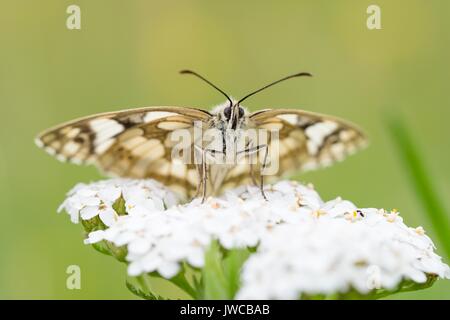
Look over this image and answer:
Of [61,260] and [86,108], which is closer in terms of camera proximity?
[61,260]

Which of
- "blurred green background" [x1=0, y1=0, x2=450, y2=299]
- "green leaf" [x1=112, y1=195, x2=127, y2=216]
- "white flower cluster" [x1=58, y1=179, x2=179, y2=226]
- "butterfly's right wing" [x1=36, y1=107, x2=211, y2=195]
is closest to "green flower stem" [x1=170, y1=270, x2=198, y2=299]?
"white flower cluster" [x1=58, y1=179, x2=179, y2=226]

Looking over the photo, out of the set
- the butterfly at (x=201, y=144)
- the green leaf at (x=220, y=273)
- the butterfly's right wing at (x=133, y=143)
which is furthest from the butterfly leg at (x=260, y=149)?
the green leaf at (x=220, y=273)

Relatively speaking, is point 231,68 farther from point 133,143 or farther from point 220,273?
point 220,273

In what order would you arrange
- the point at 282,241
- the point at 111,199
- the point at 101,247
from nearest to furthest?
the point at 282,241 → the point at 101,247 → the point at 111,199

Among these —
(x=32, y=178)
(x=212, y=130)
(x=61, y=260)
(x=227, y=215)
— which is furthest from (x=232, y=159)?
(x=32, y=178)

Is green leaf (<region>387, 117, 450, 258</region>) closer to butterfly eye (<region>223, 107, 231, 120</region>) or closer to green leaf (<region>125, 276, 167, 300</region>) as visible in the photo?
green leaf (<region>125, 276, 167, 300</region>)

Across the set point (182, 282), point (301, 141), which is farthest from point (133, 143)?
point (182, 282)

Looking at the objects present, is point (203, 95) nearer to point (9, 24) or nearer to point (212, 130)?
point (9, 24)
